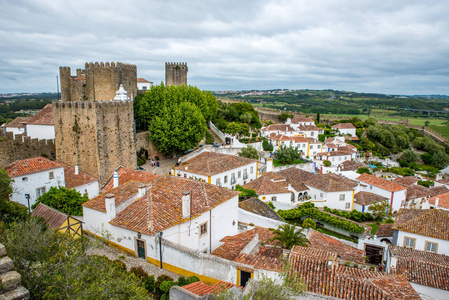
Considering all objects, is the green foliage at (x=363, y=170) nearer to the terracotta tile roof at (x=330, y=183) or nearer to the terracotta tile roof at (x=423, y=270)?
the terracotta tile roof at (x=330, y=183)

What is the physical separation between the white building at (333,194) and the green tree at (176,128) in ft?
44.6

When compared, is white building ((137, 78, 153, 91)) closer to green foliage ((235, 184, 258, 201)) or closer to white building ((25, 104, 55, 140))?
white building ((25, 104, 55, 140))

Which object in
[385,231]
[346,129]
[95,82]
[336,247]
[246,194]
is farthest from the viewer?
[346,129]

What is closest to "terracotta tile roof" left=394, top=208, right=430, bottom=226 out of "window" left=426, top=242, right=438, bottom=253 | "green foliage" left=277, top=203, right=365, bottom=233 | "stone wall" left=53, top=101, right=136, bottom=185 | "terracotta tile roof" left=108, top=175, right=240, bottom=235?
"window" left=426, top=242, right=438, bottom=253

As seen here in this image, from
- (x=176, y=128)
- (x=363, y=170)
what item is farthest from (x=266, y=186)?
(x=363, y=170)

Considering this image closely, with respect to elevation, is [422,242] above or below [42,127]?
below

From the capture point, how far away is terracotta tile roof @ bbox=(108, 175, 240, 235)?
39.2ft

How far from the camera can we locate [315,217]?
86.6 feet

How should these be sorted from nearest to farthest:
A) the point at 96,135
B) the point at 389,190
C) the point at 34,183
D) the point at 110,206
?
the point at 110,206
the point at 34,183
the point at 96,135
the point at 389,190

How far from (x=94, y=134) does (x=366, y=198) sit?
26678 millimetres

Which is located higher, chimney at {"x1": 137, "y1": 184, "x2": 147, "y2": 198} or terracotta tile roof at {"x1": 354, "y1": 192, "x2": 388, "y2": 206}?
chimney at {"x1": 137, "y1": 184, "x2": 147, "y2": 198}

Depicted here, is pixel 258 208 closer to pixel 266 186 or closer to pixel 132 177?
pixel 266 186

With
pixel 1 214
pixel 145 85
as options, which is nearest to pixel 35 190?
pixel 1 214

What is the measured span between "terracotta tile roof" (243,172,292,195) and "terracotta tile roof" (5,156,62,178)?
53.7 feet
